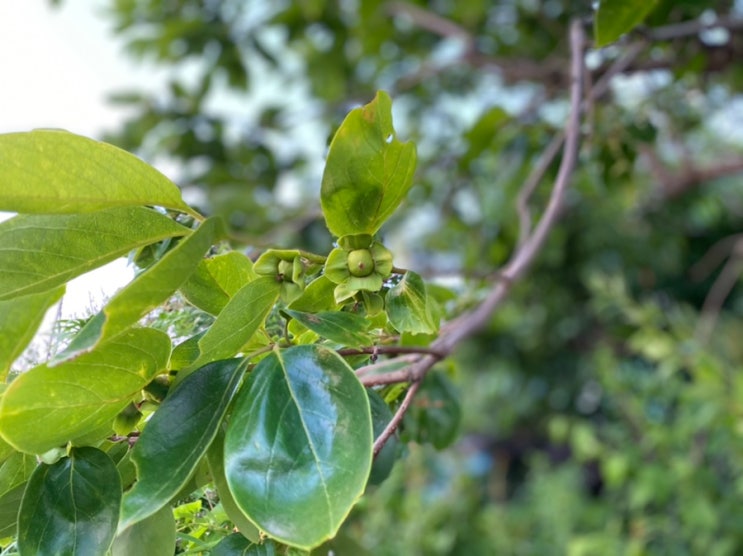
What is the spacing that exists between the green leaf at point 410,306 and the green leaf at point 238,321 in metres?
0.04

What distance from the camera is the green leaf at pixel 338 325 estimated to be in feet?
0.77

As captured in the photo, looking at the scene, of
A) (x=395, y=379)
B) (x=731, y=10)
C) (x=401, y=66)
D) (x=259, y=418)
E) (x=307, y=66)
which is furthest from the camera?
(x=401, y=66)

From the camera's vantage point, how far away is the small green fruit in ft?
0.81

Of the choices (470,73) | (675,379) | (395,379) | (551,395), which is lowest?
(551,395)

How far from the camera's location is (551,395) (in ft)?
6.57

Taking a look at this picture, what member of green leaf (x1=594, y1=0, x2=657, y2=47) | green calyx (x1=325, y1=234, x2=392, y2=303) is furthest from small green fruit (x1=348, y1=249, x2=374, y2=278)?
green leaf (x1=594, y1=0, x2=657, y2=47)

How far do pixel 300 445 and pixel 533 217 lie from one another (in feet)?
2.64

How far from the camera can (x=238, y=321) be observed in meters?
0.24

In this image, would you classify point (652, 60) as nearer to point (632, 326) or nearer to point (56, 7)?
point (56, 7)

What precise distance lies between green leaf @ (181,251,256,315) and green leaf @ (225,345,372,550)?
37 millimetres

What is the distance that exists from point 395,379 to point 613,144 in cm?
51

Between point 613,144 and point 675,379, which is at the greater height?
point 613,144

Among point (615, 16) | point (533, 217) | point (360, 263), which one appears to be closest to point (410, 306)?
point (360, 263)

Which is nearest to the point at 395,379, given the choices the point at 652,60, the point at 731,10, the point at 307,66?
the point at 652,60
